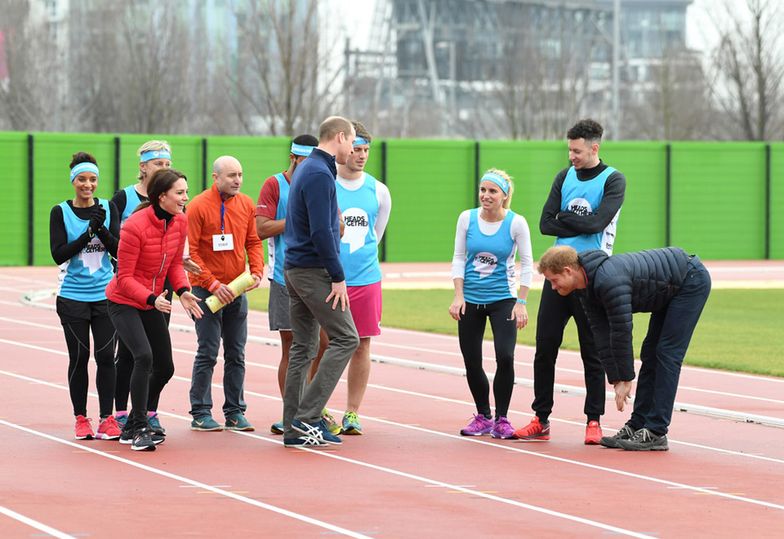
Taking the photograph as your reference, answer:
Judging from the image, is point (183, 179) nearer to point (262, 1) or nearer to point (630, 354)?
point (630, 354)

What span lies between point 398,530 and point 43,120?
49.7 meters

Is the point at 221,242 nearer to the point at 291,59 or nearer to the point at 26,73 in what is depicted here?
the point at 291,59

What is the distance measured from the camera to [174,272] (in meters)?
10.5

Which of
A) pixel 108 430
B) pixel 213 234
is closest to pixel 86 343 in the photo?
pixel 108 430

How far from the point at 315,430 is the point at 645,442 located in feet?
7.30

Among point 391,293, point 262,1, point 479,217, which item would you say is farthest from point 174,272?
point 262,1

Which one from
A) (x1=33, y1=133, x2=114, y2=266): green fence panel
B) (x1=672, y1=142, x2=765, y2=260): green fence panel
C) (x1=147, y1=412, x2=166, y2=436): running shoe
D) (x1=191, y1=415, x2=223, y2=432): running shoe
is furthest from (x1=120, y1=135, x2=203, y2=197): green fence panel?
(x1=147, y1=412, x2=166, y2=436): running shoe

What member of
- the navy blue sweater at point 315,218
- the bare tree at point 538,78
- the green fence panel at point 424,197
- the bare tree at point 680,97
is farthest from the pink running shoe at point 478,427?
the bare tree at point 680,97

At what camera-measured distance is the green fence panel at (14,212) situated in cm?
3406

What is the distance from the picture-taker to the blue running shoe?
10.4 meters

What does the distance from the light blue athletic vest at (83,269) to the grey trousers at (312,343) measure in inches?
52.1

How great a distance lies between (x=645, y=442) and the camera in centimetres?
1039

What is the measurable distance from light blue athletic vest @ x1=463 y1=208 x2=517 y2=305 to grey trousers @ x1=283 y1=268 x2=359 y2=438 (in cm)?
105

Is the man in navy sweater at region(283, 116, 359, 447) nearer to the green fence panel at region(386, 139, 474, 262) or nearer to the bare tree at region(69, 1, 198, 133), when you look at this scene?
the green fence panel at region(386, 139, 474, 262)
